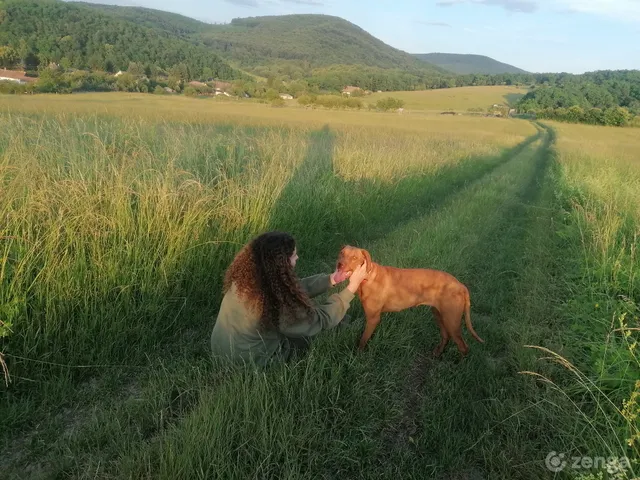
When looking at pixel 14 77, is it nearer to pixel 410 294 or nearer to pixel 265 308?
pixel 265 308

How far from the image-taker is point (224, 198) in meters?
5.23

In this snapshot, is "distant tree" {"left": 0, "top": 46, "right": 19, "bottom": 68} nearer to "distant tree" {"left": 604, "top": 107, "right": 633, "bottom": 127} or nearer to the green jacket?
the green jacket

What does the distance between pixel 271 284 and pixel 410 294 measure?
51.6 inches

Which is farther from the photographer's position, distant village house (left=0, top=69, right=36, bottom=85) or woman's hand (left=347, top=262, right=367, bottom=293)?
distant village house (left=0, top=69, right=36, bottom=85)

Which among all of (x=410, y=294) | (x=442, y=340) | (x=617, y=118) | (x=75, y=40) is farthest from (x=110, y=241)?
(x=617, y=118)

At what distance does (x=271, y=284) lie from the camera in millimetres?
2908

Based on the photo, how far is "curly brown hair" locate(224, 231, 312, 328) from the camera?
115 inches

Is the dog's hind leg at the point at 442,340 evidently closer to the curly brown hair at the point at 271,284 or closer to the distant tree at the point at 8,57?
the curly brown hair at the point at 271,284

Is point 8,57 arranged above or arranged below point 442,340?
above

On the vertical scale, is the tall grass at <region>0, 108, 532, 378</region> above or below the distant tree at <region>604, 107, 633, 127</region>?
below

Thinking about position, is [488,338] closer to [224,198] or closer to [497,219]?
[224,198]

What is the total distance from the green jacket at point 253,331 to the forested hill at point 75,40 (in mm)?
17847

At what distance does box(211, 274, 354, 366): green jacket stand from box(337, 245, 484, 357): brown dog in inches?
16.4

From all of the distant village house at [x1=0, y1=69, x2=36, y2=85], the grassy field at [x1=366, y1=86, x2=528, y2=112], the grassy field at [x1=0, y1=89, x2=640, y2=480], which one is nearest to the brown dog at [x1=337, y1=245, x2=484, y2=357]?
the grassy field at [x1=0, y1=89, x2=640, y2=480]
